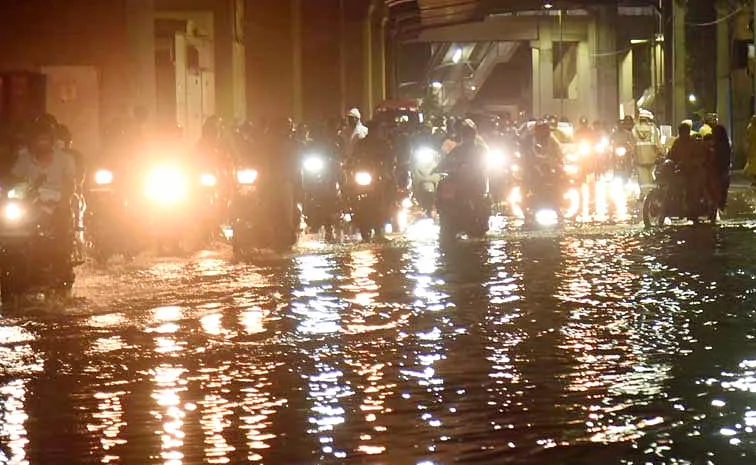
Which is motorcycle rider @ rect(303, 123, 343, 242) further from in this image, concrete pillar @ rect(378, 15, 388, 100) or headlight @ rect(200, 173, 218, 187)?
concrete pillar @ rect(378, 15, 388, 100)

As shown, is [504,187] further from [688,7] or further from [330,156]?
[688,7]

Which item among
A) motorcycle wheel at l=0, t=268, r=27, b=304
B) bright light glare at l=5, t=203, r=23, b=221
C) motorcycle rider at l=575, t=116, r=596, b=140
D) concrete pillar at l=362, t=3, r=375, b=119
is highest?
concrete pillar at l=362, t=3, r=375, b=119

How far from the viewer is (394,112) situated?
30859mm

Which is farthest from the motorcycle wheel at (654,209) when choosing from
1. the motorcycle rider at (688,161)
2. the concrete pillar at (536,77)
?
the concrete pillar at (536,77)

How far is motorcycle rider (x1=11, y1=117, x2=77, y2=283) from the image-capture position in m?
14.3

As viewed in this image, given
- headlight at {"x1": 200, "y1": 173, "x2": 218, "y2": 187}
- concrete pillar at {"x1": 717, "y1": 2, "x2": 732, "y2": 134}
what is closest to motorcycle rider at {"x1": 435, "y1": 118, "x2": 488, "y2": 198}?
headlight at {"x1": 200, "y1": 173, "x2": 218, "y2": 187}

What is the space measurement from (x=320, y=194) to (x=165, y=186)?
358 cm

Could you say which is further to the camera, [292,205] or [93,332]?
[292,205]

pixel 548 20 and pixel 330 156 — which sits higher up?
pixel 548 20

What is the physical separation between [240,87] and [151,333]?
2575cm

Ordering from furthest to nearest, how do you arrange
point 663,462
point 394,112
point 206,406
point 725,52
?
point 725,52 → point 394,112 → point 206,406 → point 663,462

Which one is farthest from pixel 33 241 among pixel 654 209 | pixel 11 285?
pixel 654 209

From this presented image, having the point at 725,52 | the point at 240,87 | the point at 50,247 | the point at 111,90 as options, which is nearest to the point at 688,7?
the point at 725,52

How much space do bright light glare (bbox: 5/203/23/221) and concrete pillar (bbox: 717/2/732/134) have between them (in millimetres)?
46258
